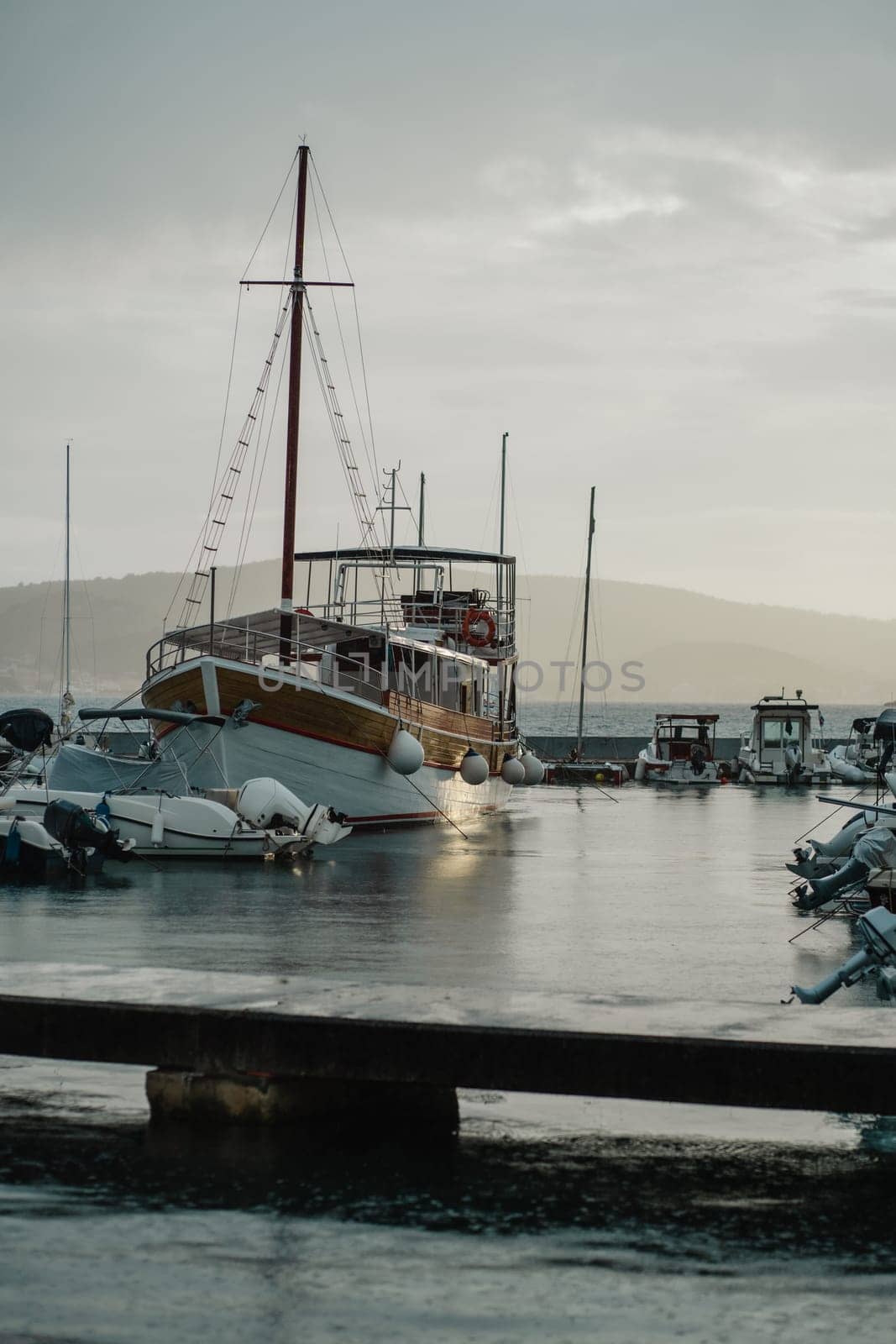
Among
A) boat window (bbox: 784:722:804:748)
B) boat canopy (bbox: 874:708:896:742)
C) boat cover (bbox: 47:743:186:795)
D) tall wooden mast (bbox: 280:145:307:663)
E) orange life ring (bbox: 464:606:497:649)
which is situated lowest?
boat cover (bbox: 47:743:186:795)

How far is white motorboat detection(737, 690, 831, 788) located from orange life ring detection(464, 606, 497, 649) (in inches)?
825

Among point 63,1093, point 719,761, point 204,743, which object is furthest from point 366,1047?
point 719,761

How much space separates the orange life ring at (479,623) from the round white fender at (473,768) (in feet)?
15.7

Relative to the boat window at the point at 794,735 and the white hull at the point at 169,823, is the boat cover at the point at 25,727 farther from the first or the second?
the boat window at the point at 794,735

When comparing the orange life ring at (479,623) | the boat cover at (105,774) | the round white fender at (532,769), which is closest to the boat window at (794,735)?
the round white fender at (532,769)

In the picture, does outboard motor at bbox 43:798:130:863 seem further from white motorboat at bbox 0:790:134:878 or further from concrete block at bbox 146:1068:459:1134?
concrete block at bbox 146:1068:459:1134

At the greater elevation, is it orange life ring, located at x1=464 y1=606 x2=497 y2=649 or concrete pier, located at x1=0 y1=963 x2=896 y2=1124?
orange life ring, located at x1=464 y1=606 x2=497 y2=649

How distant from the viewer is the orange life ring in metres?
38.2

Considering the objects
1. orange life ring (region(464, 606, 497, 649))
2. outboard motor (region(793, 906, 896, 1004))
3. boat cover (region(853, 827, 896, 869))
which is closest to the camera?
outboard motor (region(793, 906, 896, 1004))

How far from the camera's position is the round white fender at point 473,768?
112ft

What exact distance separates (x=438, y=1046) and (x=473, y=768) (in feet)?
87.8

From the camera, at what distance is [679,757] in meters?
61.0

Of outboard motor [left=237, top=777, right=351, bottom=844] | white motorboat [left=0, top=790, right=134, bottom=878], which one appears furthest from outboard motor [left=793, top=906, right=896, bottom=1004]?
outboard motor [left=237, top=777, right=351, bottom=844]

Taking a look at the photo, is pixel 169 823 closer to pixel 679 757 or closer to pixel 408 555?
pixel 408 555
